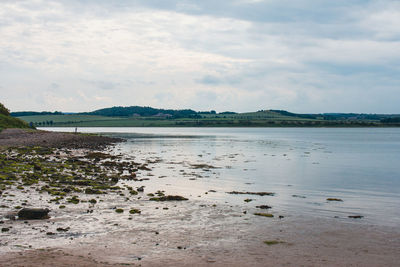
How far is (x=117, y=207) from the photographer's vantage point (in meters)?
18.5

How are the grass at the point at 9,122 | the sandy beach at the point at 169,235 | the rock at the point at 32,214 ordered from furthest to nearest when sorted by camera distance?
the grass at the point at 9,122 < the rock at the point at 32,214 < the sandy beach at the point at 169,235

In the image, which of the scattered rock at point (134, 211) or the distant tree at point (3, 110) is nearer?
the scattered rock at point (134, 211)

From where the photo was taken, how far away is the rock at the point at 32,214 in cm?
1515

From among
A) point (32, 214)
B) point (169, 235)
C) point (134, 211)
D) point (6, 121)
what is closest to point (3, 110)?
point (6, 121)

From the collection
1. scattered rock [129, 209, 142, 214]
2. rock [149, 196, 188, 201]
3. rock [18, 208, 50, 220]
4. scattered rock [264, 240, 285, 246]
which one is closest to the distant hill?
rock [149, 196, 188, 201]

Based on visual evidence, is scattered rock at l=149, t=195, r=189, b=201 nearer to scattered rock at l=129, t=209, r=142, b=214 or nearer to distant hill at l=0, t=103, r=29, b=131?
scattered rock at l=129, t=209, r=142, b=214

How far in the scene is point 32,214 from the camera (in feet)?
50.1

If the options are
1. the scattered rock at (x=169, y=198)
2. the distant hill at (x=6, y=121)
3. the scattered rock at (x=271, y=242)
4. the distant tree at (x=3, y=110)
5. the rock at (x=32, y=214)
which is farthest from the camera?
the distant tree at (x=3, y=110)

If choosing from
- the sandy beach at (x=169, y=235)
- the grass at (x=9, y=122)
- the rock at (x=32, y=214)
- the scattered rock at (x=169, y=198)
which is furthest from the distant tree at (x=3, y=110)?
the rock at (x=32, y=214)

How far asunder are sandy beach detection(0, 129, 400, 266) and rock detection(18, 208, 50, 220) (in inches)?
12.5

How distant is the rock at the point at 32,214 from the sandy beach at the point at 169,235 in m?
0.32

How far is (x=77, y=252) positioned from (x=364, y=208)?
610 inches

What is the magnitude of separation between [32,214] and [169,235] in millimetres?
5654

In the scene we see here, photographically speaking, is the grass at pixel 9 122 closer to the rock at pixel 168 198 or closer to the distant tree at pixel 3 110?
the distant tree at pixel 3 110
